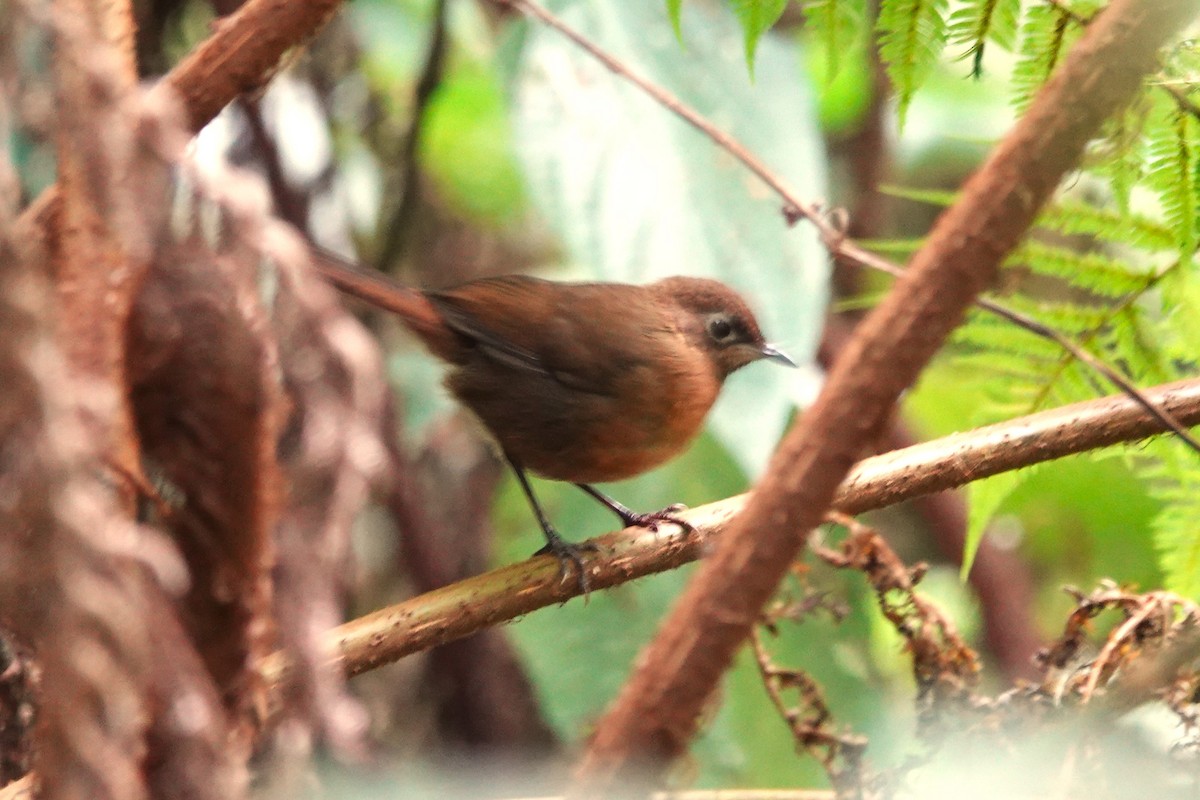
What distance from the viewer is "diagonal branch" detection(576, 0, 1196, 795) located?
111 cm

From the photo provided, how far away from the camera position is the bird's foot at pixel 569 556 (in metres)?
2.02

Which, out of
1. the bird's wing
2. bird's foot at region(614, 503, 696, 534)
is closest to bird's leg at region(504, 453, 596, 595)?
bird's foot at region(614, 503, 696, 534)

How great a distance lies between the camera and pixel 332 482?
4.22 ft

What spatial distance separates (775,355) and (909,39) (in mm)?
1091

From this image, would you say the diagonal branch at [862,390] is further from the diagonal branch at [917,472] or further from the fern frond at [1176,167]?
the fern frond at [1176,167]

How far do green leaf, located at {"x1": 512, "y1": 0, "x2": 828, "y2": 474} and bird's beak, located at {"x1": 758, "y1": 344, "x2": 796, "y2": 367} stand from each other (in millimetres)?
30

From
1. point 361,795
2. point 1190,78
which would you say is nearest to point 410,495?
point 361,795

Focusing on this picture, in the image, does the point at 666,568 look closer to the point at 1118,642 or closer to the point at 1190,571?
the point at 1118,642

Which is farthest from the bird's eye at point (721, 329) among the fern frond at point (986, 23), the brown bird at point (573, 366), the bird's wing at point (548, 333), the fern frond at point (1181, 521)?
the fern frond at point (986, 23)

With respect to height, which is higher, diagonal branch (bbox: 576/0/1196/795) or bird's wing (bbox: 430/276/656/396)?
bird's wing (bbox: 430/276/656/396)

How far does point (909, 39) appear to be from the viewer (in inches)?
75.3

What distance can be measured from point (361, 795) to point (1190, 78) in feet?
7.28

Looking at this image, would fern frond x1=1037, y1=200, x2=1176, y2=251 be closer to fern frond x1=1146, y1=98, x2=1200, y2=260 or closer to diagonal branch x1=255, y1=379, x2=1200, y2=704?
fern frond x1=1146, y1=98, x2=1200, y2=260

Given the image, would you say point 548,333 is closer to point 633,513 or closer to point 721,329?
point 721,329
